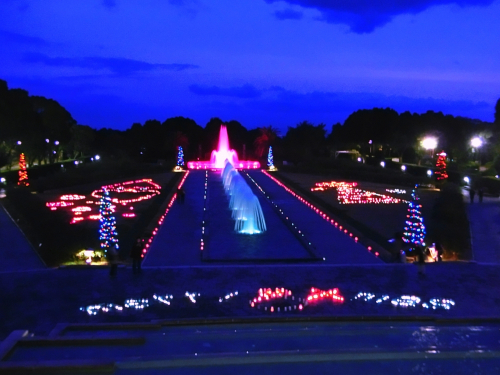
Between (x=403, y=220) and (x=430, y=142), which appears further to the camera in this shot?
(x=430, y=142)

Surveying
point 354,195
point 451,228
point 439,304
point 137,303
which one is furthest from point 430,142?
point 137,303

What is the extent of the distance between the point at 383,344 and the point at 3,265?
38.0ft

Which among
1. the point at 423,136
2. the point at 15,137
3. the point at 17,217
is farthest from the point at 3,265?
the point at 423,136

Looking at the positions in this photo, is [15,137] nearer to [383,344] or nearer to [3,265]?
[3,265]

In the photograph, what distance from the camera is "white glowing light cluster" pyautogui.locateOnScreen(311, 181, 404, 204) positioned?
2854 centimetres

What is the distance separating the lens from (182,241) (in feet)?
57.6

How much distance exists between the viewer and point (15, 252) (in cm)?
1617

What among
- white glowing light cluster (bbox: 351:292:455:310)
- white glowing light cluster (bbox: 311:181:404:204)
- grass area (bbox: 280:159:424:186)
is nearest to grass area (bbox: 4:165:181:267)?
white glowing light cluster (bbox: 351:292:455:310)

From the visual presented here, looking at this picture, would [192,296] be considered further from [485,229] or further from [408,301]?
[485,229]

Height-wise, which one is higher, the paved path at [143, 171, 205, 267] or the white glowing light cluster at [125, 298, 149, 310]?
the paved path at [143, 171, 205, 267]

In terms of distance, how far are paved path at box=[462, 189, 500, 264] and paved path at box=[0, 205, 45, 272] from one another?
43.4 feet

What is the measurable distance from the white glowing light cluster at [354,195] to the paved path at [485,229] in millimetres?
4325

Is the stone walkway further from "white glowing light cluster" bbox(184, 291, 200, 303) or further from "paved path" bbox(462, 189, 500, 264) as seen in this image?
"paved path" bbox(462, 189, 500, 264)

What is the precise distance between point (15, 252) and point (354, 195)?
20160 mm
